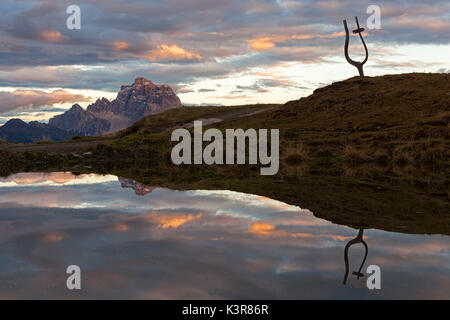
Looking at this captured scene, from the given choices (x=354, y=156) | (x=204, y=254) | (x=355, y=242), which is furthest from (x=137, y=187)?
(x=354, y=156)

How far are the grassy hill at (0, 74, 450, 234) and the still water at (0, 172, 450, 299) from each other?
1.84 metres

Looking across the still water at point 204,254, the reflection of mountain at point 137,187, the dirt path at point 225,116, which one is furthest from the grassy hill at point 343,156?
the still water at point 204,254

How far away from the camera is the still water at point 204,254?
19.9 feet

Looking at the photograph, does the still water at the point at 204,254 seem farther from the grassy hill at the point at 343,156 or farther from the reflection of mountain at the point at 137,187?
the reflection of mountain at the point at 137,187

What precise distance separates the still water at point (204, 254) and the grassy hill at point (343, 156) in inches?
72.4

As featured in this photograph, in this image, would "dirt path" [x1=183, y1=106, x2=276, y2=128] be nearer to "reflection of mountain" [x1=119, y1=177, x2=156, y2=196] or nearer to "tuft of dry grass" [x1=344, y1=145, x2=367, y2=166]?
"tuft of dry grass" [x1=344, y1=145, x2=367, y2=166]

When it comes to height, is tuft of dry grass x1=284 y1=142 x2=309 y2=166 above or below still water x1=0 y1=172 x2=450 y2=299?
above

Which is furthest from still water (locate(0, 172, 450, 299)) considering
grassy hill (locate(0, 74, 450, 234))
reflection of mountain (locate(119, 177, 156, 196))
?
reflection of mountain (locate(119, 177, 156, 196))

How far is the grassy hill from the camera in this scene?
45.2 feet

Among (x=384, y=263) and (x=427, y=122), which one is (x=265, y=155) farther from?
(x=384, y=263)

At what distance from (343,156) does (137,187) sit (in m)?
21.6

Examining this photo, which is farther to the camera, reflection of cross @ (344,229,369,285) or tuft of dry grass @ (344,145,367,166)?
tuft of dry grass @ (344,145,367,166)

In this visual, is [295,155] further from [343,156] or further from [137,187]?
[137,187]

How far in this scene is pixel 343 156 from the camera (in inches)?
1435
